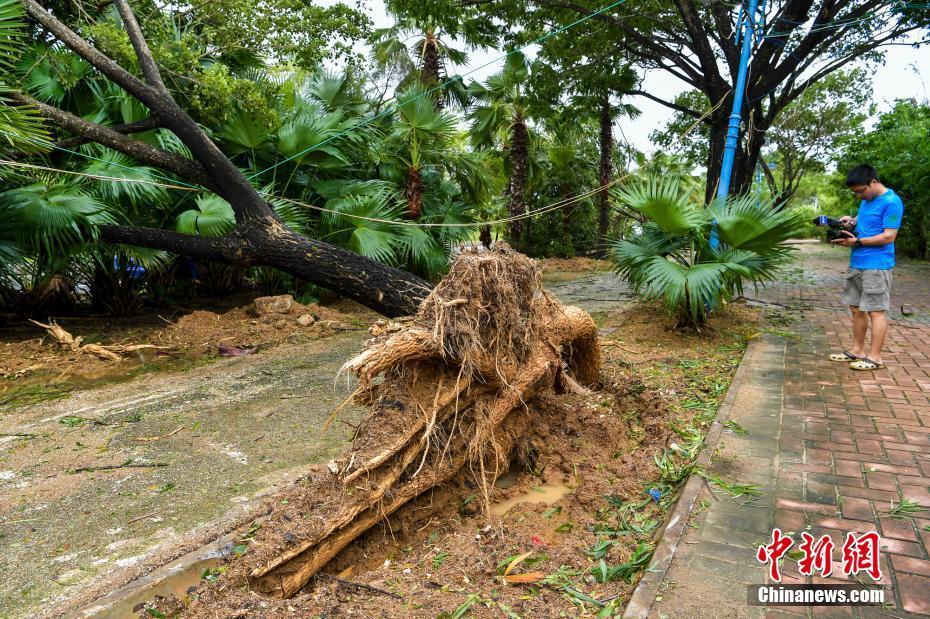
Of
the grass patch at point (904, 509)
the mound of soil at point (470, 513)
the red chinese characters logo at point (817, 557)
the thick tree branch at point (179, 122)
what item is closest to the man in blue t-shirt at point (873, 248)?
the mound of soil at point (470, 513)

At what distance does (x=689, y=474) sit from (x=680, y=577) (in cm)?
98

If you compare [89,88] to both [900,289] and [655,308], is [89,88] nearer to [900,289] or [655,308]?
[655,308]

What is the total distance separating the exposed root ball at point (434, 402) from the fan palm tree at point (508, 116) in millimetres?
14624

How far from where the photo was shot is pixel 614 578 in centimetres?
244

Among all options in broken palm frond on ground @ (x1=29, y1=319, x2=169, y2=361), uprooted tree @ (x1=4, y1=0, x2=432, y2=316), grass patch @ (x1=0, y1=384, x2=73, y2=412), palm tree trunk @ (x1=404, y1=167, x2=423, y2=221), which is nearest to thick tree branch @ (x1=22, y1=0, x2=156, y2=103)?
uprooted tree @ (x1=4, y1=0, x2=432, y2=316)

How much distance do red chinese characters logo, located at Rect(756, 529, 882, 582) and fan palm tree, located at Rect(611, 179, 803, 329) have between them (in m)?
3.86

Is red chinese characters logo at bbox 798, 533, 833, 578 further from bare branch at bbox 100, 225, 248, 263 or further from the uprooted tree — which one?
bare branch at bbox 100, 225, 248, 263

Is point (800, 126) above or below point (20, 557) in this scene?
above

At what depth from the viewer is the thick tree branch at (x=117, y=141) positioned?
578cm

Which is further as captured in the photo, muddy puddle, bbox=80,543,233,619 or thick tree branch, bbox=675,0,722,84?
thick tree branch, bbox=675,0,722,84

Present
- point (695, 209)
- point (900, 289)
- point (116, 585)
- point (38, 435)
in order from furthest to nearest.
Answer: point (900, 289), point (695, 209), point (38, 435), point (116, 585)

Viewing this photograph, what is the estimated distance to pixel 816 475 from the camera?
312cm

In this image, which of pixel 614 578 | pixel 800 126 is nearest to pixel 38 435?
pixel 614 578

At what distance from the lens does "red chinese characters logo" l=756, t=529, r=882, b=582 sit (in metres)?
2.29
